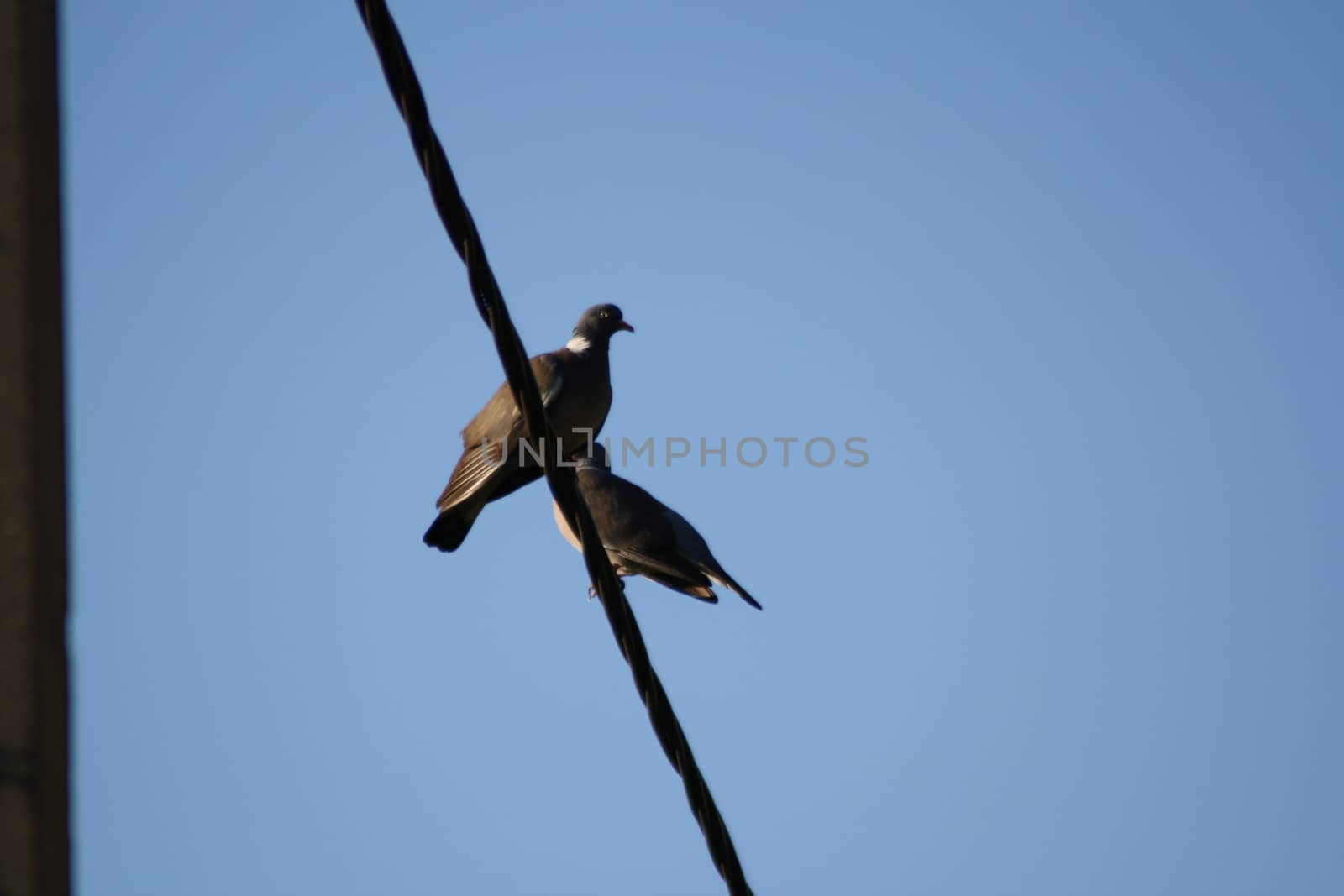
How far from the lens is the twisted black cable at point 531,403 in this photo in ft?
5.94

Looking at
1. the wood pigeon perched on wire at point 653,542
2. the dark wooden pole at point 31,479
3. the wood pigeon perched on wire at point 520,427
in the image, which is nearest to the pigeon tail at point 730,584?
the wood pigeon perched on wire at point 653,542

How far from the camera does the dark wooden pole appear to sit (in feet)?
4.32

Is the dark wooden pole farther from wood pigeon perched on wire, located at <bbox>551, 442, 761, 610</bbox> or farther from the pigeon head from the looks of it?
wood pigeon perched on wire, located at <bbox>551, 442, 761, 610</bbox>

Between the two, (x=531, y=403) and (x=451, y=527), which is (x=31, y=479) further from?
(x=451, y=527)

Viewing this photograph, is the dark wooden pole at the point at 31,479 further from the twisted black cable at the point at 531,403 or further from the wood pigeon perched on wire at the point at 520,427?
the wood pigeon perched on wire at the point at 520,427

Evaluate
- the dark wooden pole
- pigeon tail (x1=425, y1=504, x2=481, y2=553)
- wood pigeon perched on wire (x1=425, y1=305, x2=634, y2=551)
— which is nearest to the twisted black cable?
the dark wooden pole

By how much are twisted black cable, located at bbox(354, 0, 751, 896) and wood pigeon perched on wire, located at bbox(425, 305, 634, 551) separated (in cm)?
218

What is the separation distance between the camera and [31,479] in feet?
4.36

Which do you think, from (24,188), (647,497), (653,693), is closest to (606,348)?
(647,497)

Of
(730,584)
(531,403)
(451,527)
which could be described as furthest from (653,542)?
(531,403)

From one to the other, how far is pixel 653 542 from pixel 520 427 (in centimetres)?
163

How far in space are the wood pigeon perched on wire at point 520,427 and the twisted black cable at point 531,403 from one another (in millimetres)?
2183

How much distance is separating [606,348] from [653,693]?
3.43m

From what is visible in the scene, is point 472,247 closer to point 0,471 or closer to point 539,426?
point 539,426
